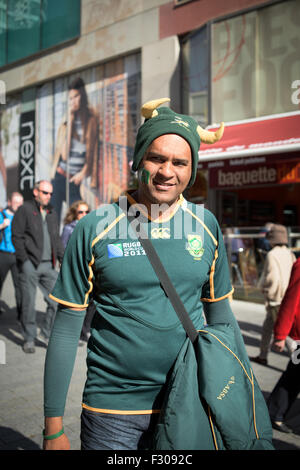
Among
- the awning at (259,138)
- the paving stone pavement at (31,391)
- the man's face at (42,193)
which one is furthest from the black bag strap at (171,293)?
the awning at (259,138)

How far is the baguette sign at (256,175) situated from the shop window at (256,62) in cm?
145

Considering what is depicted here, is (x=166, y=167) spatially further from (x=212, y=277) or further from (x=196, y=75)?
(x=196, y=75)

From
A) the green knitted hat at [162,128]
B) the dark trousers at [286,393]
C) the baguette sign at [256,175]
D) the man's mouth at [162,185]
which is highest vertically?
the baguette sign at [256,175]

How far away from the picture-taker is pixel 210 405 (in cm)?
159

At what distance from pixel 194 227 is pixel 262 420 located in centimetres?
80

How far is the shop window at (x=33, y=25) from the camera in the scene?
17.6 meters

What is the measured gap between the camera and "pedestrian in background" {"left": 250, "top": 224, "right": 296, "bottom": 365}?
5.70 meters

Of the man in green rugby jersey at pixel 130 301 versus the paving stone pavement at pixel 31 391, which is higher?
the man in green rugby jersey at pixel 130 301

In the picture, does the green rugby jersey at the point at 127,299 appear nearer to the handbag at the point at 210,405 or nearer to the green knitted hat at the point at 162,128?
the handbag at the point at 210,405

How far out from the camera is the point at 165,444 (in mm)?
1569

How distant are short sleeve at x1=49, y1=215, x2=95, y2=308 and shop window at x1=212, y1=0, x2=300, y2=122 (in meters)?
10.6

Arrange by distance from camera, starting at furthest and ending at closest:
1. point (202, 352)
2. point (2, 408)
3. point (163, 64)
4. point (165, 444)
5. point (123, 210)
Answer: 1. point (163, 64)
2. point (2, 408)
3. point (123, 210)
4. point (202, 352)
5. point (165, 444)

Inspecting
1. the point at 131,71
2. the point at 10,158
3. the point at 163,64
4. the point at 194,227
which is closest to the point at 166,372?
the point at 194,227

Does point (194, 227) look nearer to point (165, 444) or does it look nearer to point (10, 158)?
point (165, 444)
